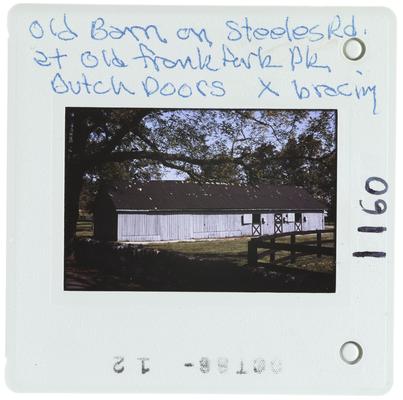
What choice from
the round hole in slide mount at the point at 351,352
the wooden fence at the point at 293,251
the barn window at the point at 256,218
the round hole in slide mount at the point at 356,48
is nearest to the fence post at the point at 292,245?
the wooden fence at the point at 293,251

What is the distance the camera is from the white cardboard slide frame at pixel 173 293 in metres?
2.77

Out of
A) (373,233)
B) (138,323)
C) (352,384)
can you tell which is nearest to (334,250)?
(373,233)

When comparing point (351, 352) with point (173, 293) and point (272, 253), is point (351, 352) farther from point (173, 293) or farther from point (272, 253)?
point (173, 293)

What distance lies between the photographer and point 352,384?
2.78 meters

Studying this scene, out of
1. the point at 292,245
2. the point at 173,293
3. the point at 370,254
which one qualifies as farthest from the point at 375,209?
the point at 173,293

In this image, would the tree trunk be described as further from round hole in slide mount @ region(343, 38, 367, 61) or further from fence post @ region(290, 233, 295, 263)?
round hole in slide mount @ region(343, 38, 367, 61)

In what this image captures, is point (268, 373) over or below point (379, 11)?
below

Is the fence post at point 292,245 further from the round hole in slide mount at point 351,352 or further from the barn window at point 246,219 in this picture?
the round hole in slide mount at point 351,352

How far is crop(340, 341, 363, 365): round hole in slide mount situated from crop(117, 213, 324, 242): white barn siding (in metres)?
0.33

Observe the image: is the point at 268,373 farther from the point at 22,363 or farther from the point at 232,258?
the point at 22,363

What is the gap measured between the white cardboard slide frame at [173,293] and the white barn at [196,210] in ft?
0.46

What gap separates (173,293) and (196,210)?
24 cm

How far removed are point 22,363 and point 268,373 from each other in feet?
2.22

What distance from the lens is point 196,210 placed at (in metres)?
2.78
